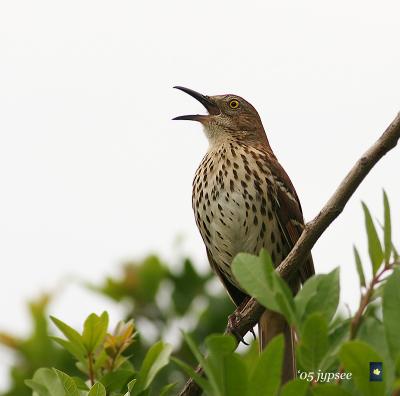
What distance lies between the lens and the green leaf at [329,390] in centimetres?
187

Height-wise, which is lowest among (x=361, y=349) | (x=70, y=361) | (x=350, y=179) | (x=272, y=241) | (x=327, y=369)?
(x=70, y=361)

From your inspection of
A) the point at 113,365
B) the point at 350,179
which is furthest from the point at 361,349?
the point at 113,365

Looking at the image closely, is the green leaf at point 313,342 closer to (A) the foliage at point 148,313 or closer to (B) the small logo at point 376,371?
(B) the small logo at point 376,371

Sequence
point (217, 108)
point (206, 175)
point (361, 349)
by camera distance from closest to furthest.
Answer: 1. point (361, 349)
2. point (206, 175)
3. point (217, 108)

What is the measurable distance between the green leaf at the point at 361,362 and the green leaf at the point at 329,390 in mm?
34

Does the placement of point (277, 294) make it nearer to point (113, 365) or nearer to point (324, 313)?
point (324, 313)

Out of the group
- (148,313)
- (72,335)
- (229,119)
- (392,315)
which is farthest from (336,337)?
(229,119)

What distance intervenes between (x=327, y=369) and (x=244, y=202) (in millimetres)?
3109

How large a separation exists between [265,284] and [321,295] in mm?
151

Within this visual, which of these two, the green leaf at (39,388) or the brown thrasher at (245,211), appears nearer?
the green leaf at (39,388)

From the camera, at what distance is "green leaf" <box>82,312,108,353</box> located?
298cm

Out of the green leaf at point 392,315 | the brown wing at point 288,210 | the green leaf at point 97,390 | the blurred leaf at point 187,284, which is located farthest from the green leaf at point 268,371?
the blurred leaf at point 187,284

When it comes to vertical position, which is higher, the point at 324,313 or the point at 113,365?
the point at 324,313

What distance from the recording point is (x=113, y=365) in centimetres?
308
